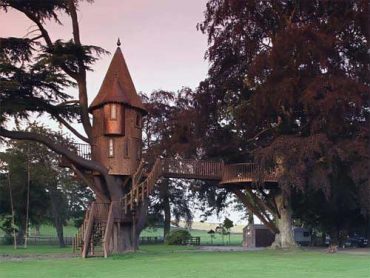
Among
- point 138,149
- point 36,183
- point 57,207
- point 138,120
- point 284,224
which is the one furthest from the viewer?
point 57,207

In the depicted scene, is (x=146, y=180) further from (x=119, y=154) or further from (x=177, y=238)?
(x=177, y=238)

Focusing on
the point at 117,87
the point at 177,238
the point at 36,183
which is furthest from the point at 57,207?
the point at 117,87

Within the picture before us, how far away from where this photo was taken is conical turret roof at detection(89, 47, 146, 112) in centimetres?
3306

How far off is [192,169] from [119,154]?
512 centimetres

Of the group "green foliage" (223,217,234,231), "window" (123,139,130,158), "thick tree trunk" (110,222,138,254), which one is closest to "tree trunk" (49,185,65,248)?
"green foliage" (223,217,234,231)

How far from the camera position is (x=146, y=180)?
105 ft

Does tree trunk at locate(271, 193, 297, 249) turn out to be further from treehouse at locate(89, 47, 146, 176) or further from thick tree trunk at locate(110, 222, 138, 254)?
treehouse at locate(89, 47, 146, 176)

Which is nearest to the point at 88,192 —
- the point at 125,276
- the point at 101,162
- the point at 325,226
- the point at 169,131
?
the point at 169,131

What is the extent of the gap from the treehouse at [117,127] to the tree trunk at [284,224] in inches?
376

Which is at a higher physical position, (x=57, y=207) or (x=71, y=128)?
(x=71, y=128)

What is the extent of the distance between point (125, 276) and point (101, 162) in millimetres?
17341

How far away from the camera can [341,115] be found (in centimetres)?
3133

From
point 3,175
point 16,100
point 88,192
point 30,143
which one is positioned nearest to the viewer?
point 16,100

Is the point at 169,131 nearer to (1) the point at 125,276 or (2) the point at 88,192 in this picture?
(2) the point at 88,192
